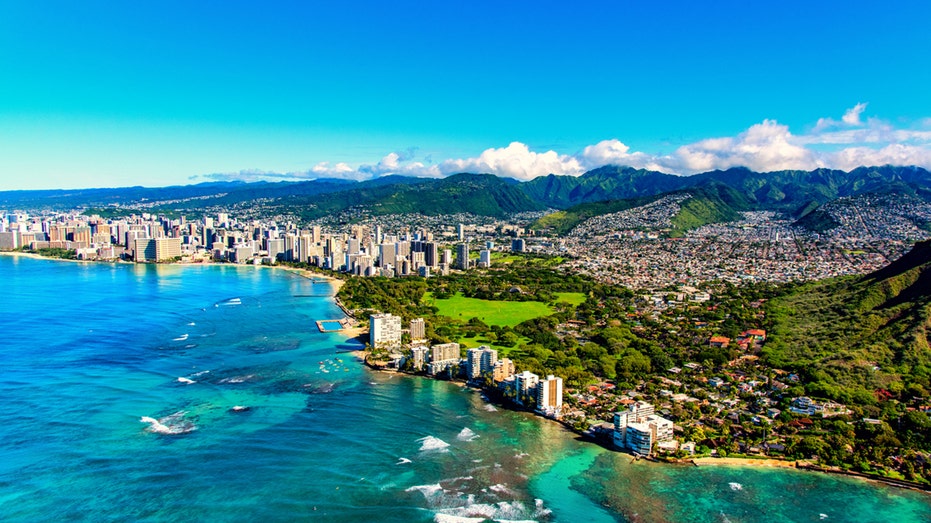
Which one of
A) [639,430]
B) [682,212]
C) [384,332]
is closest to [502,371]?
[639,430]

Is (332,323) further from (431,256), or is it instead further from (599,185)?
(599,185)

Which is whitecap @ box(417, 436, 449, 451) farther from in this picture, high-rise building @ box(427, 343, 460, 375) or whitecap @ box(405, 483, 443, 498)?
high-rise building @ box(427, 343, 460, 375)

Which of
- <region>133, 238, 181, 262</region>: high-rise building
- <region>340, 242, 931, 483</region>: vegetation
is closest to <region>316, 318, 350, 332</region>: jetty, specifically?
<region>340, 242, 931, 483</region>: vegetation

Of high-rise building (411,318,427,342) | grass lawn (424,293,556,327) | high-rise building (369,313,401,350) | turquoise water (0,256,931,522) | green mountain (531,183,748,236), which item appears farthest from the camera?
green mountain (531,183,748,236)

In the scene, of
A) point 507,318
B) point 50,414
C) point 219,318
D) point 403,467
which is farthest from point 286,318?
point 403,467

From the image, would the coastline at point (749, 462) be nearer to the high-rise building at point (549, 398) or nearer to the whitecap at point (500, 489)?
the high-rise building at point (549, 398)

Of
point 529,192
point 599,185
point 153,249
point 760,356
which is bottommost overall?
point 760,356
